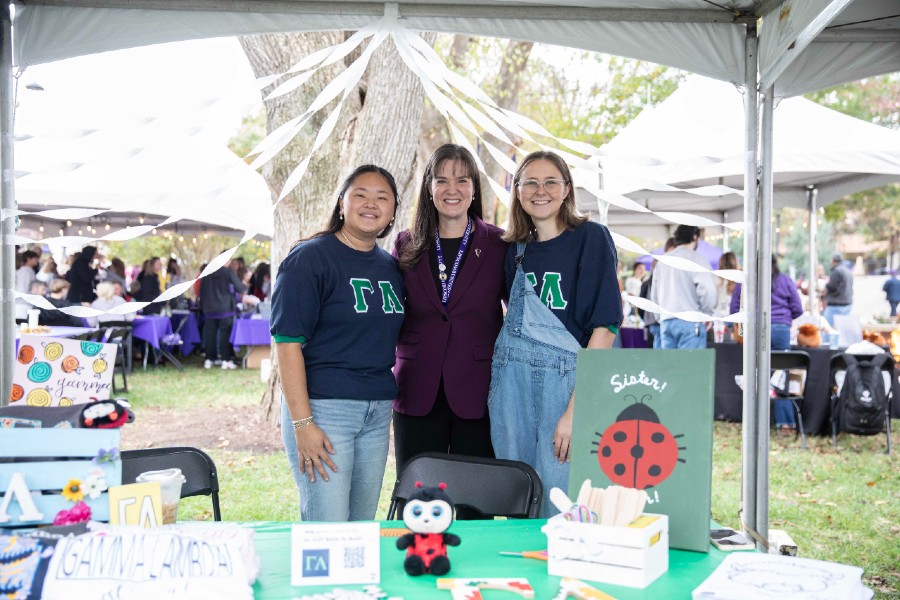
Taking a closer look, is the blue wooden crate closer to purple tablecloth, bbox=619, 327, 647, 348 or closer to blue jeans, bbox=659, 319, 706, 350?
blue jeans, bbox=659, 319, 706, 350

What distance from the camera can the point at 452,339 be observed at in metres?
2.55

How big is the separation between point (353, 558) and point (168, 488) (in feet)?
1.47

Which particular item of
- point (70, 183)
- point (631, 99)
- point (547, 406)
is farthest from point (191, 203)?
point (631, 99)

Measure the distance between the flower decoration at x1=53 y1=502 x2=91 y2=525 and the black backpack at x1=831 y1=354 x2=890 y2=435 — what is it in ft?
18.8

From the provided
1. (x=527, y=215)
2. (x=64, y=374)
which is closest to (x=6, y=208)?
(x=64, y=374)

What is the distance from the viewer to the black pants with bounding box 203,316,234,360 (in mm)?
10898

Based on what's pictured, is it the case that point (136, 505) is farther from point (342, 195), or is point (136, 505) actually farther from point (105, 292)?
point (105, 292)

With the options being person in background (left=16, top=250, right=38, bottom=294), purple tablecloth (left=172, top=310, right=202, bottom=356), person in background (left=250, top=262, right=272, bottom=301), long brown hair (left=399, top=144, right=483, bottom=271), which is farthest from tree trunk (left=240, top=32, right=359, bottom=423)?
person in background (left=250, top=262, right=272, bottom=301)

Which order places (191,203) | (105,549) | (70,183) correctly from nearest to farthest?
(105,549)
(191,203)
(70,183)

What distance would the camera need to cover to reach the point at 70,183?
8766mm

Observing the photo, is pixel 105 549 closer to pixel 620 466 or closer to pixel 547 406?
pixel 620 466

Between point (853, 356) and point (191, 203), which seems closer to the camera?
point (191, 203)

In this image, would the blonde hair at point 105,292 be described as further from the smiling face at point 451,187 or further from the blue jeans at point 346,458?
the smiling face at point 451,187

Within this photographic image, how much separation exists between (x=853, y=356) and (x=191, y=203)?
4.99 m
